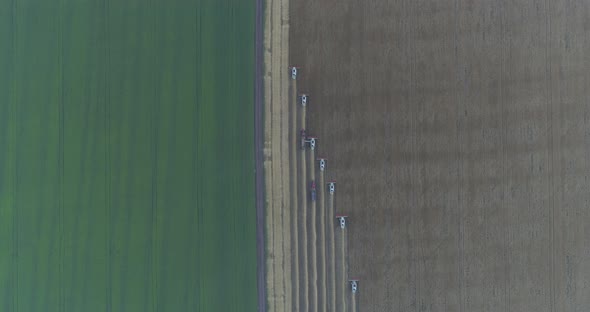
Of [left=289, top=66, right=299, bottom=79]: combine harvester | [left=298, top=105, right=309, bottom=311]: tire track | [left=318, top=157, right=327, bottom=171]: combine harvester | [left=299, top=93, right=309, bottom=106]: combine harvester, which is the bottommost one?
[left=298, top=105, right=309, bottom=311]: tire track

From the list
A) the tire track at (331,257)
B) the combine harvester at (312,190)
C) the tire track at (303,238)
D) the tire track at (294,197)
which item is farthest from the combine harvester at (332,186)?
the tire track at (294,197)

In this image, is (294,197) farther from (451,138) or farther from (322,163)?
(451,138)

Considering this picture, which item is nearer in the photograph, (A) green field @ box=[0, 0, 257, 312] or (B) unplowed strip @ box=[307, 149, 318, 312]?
(A) green field @ box=[0, 0, 257, 312]

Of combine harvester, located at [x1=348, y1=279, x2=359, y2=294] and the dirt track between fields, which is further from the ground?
the dirt track between fields

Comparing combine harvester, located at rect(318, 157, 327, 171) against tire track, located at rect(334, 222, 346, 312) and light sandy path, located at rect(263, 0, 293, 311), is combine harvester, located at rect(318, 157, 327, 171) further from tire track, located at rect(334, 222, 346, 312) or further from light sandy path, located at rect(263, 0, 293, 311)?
tire track, located at rect(334, 222, 346, 312)

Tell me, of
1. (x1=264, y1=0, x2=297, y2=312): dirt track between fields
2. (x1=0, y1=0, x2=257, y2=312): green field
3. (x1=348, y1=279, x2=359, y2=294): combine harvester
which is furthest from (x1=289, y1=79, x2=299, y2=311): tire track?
(x1=348, y1=279, x2=359, y2=294): combine harvester
